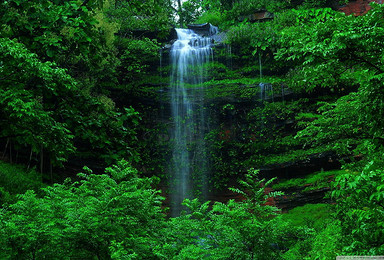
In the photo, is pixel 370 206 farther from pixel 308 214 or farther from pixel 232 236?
pixel 308 214

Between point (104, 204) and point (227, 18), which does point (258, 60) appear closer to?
point (227, 18)

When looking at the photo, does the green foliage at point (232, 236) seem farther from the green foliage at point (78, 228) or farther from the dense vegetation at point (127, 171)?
the green foliage at point (78, 228)

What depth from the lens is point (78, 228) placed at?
12.5 ft

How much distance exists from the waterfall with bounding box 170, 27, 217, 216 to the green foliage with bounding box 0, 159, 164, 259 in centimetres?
1289

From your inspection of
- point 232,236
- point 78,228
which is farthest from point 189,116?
point 78,228

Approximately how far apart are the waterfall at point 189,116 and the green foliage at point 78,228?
1289cm

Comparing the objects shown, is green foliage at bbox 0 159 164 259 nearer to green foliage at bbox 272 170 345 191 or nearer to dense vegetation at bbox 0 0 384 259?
dense vegetation at bbox 0 0 384 259

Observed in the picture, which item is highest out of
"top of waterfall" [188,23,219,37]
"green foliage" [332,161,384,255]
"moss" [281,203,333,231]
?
"top of waterfall" [188,23,219,37]

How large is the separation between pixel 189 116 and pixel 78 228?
15.3 m

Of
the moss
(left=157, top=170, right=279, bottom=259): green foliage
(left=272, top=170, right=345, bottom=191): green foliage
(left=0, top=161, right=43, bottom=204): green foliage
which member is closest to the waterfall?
(left=272, top=170, right=345, bottom=191): green foliage

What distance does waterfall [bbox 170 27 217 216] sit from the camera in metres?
17.9

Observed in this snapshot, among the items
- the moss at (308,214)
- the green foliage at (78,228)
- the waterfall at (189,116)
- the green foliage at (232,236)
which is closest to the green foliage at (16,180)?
the green foliage at (78,228)

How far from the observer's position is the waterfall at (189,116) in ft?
58.7

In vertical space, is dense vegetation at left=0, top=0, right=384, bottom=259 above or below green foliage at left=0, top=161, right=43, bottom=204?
above
